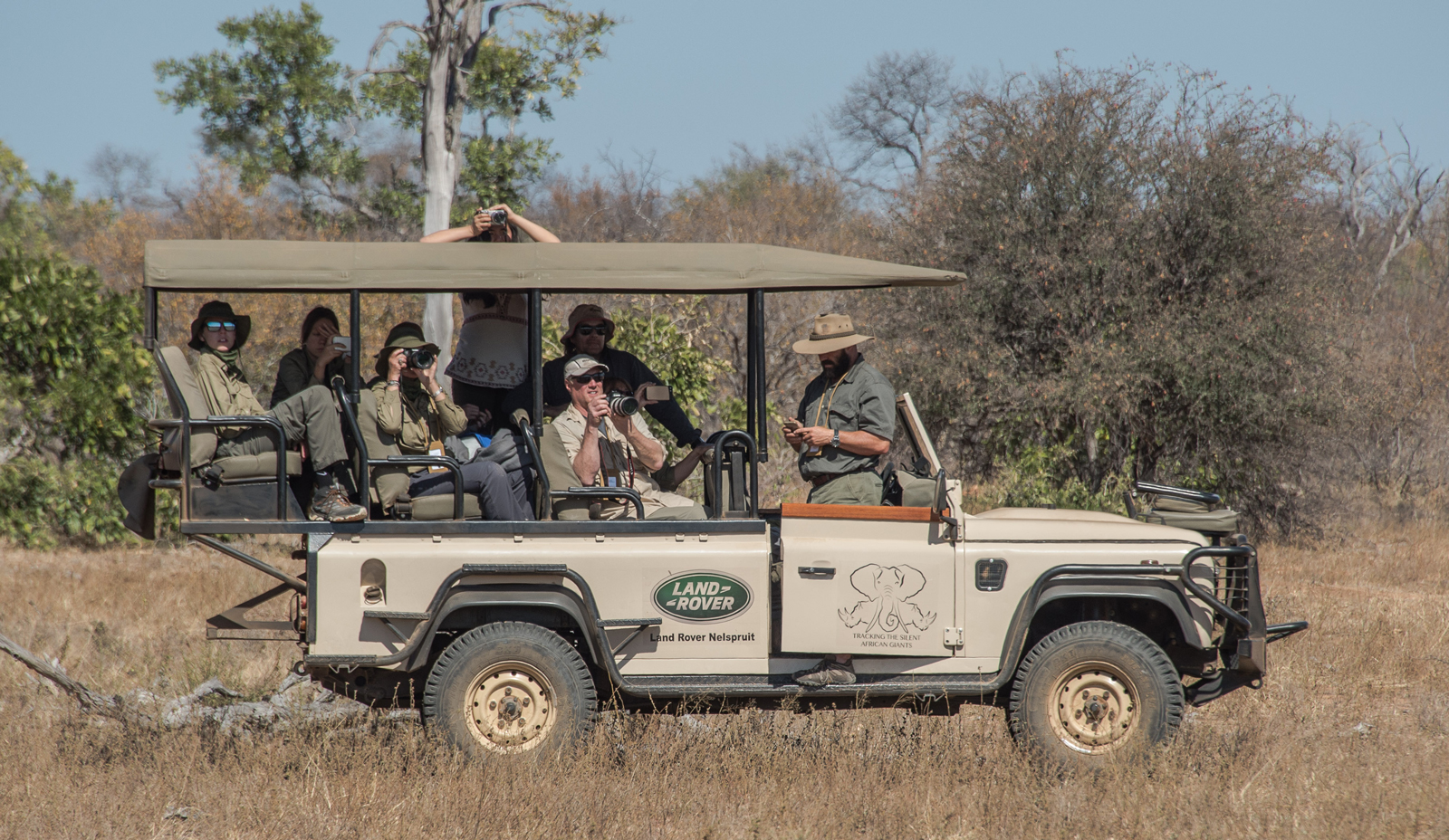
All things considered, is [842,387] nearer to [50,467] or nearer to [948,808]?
[948,808]

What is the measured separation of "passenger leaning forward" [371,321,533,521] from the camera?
548cm

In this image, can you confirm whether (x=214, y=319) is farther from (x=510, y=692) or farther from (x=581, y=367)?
(x=510, y=692)

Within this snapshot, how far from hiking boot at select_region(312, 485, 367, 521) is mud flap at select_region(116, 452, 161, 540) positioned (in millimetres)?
908

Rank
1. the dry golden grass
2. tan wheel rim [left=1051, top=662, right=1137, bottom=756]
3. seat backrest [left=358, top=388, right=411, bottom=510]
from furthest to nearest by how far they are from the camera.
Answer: seat backrest [left=358, top=388, right=411, bottom=510] → tan wheel rim [left=1051, top=662, right=1137, bottom=756] → the dry golden grass

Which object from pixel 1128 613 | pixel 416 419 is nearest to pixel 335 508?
pixel 416 419

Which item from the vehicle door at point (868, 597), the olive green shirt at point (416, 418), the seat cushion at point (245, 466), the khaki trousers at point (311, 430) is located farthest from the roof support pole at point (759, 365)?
the seat cushion at point (245, 466)

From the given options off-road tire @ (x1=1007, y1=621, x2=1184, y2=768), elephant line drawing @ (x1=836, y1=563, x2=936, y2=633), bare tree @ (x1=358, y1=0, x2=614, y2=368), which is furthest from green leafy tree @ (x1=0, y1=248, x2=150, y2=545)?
off-road tire @ (x1=1007, y1=621, x2=1184, y2=768)

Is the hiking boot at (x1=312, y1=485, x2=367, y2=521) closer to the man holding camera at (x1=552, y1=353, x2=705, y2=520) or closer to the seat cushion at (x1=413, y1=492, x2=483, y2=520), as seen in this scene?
the seat cushion at (x1=413, y1=492, x2=483, y2=520)

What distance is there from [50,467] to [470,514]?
9088mm

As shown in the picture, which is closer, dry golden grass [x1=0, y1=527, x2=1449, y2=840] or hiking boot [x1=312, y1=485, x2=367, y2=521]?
dry golden grass [x1=0, y1=527, x2=1449, y2=840]

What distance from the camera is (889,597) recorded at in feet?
17.1

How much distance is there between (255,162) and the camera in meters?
24.9

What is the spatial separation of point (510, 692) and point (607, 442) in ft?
4.20

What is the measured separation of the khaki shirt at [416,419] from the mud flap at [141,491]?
1.09m
